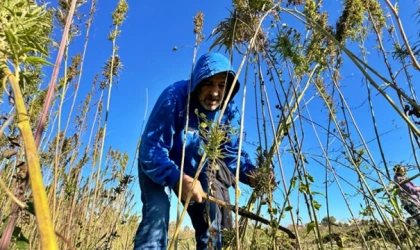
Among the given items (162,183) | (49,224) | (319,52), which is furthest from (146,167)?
(49,224)

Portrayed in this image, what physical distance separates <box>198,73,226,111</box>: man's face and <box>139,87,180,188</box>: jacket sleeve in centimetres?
21

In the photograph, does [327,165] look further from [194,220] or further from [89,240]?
[89,240]

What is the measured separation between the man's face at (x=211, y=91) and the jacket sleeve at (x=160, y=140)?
21 cm

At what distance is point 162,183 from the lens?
1.91 meters

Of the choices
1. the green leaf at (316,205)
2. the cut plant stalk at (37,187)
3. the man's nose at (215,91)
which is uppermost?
the man's nose at (215,91)

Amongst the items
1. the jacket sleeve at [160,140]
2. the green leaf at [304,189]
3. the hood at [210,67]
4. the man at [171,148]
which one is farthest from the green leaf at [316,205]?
the hood at [210,67]

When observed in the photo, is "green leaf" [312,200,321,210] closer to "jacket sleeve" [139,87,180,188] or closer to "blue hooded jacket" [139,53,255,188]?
"blue hooded jacket" [139,53,255,188]

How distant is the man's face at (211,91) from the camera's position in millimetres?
2178

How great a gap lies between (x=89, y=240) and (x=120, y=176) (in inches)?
26.6

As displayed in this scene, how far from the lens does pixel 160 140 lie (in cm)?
203

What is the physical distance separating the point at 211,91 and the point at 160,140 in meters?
0.44

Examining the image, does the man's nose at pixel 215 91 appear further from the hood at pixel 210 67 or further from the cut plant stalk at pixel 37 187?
the cut plant stalk at pixel 37 187

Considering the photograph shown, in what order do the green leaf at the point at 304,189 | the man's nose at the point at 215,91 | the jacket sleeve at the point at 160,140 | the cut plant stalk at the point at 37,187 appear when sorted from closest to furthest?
the cut plant stalk at the point at 37,187, the green leaf at the point at 304,189, the jacket sleeve at the point at 160,140, the man's nose at the point at 215,91

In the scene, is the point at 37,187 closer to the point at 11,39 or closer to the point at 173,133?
the point at 11,39
